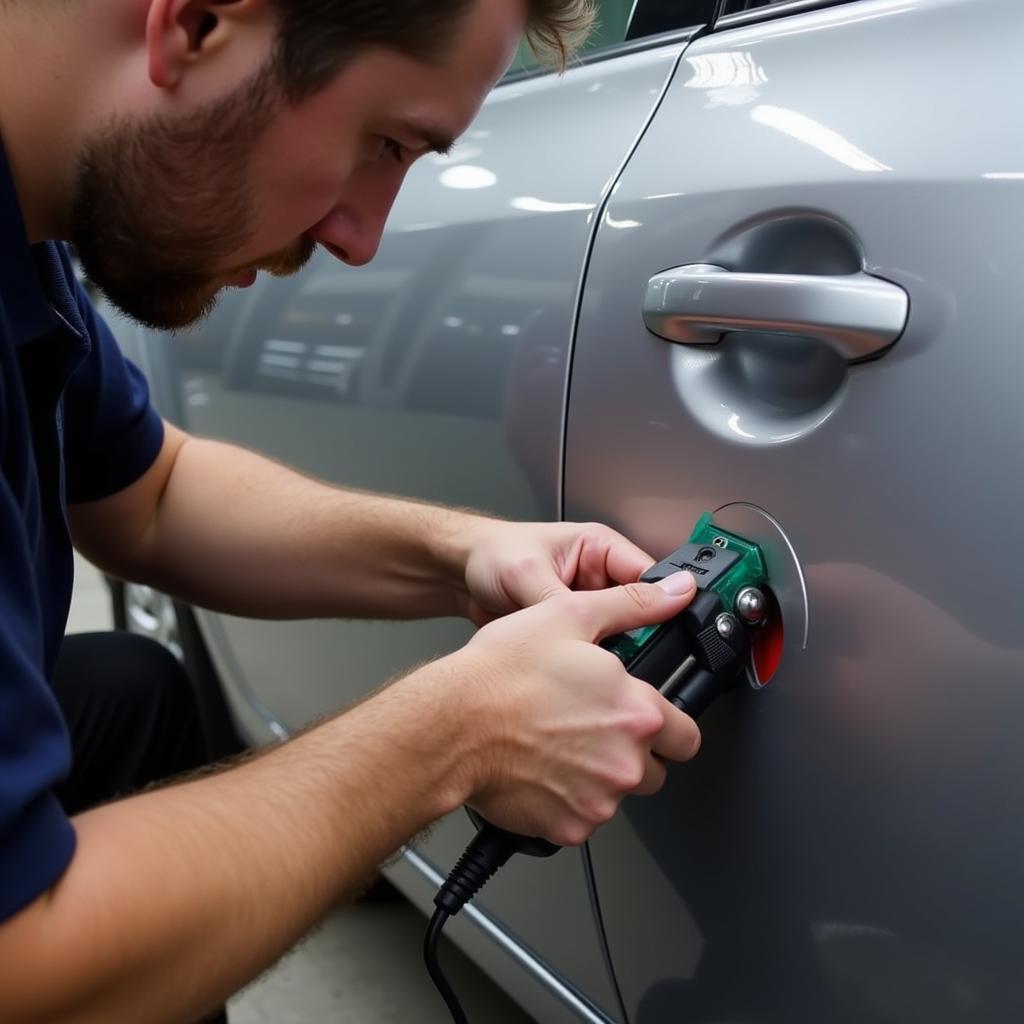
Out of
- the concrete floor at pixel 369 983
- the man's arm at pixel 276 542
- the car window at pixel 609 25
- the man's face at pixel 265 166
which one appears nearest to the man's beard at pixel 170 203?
the man's face at pixel 265 166

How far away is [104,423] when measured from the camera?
4.19 ft

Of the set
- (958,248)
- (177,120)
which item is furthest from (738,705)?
(177,120)

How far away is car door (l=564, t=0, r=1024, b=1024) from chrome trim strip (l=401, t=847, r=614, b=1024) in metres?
0.11

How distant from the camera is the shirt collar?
34.5 inches

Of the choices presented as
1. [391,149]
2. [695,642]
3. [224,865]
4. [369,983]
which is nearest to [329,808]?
[224,865]

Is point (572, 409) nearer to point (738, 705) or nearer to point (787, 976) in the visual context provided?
point (738, 705)

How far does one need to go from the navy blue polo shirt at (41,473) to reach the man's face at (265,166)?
64 millimetres

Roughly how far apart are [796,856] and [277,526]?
27.9 inches

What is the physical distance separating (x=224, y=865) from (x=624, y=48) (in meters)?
0.86

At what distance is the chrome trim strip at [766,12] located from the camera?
94 cm

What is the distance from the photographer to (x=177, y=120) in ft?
2.80

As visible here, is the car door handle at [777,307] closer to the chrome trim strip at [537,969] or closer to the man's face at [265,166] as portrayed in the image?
the man's face at [265,166]

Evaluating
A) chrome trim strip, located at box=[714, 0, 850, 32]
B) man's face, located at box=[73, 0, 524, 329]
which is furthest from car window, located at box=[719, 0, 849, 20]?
man's face, located at box=[73, 0, 524, 329]

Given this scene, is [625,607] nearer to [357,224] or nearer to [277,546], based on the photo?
[357,224]
